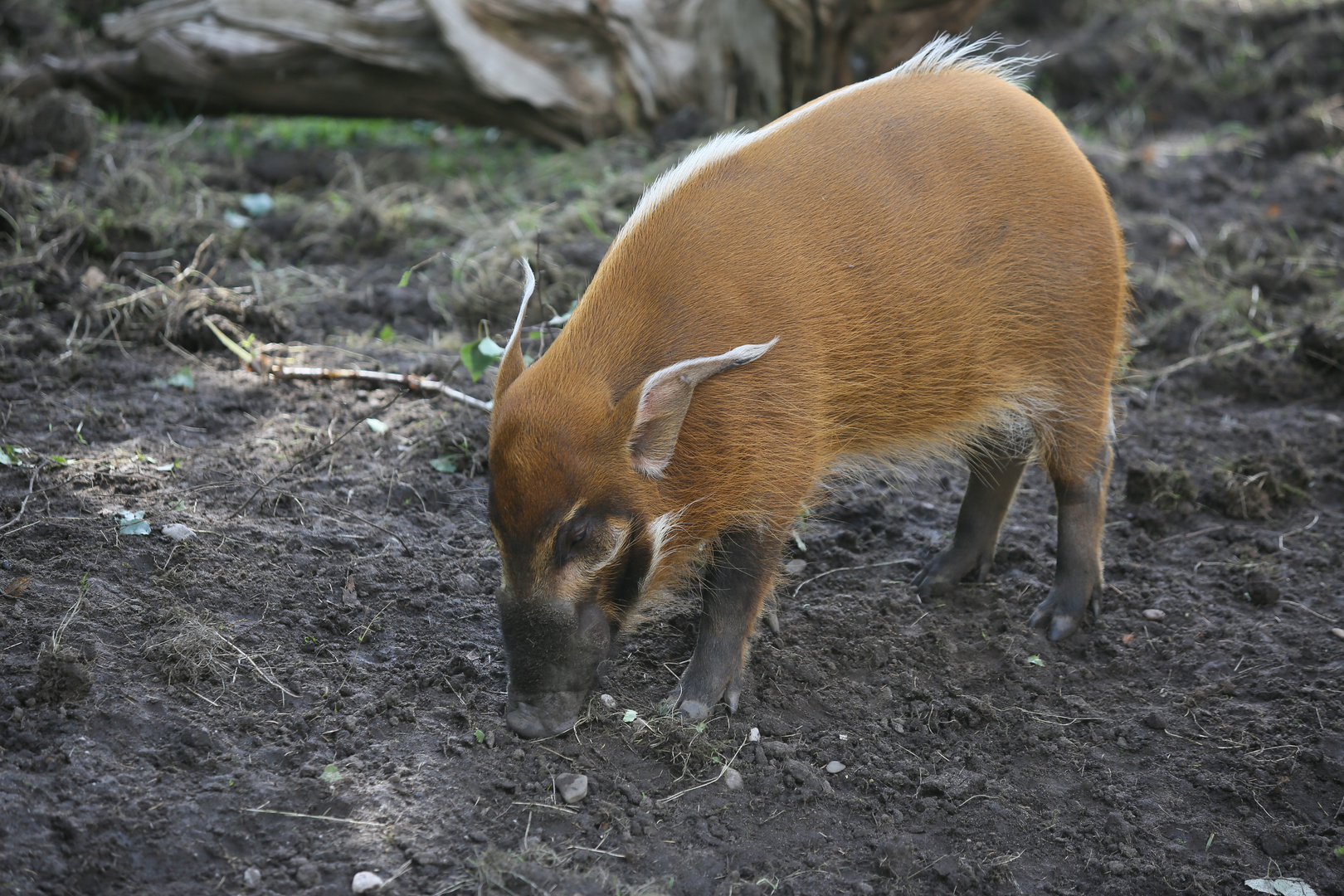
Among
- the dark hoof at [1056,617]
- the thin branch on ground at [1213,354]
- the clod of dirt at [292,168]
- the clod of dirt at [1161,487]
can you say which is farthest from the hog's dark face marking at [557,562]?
the clod of dirt at [292,168]

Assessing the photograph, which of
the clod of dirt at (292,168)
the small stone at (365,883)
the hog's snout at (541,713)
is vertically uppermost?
the small stone at (365,883)

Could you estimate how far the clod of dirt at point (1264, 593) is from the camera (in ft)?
11.5

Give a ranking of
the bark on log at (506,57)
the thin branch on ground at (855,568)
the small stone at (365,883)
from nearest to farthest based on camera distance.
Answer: the small stone at (365,883)
the thin branch on ground at (855,568)
the bark on log at (506,57)

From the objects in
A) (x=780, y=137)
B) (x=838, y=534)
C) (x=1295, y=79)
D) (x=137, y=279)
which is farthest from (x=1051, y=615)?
(x=1295, y=79)

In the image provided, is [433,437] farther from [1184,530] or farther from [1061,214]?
[1184,530]

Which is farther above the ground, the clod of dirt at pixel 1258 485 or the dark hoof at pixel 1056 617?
the clod of dirt at pixel 1258 485

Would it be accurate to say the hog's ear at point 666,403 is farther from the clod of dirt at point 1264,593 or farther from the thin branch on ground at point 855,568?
the clod of dirt at point 1264,593

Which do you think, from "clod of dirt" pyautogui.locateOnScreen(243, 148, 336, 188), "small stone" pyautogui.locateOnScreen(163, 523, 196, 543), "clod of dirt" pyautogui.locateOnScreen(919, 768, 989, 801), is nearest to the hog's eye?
"clod of dirt" pyautogui.locateOnScreen(919, 768, 989, 801)

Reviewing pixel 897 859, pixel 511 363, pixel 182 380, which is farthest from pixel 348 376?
pixel 897 859

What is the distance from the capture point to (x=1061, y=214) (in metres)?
3.21

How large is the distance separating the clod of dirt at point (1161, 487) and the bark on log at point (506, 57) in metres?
3.36

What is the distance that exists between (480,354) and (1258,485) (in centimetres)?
294

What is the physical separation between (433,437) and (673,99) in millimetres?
3769

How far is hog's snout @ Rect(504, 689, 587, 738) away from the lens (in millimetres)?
2719
